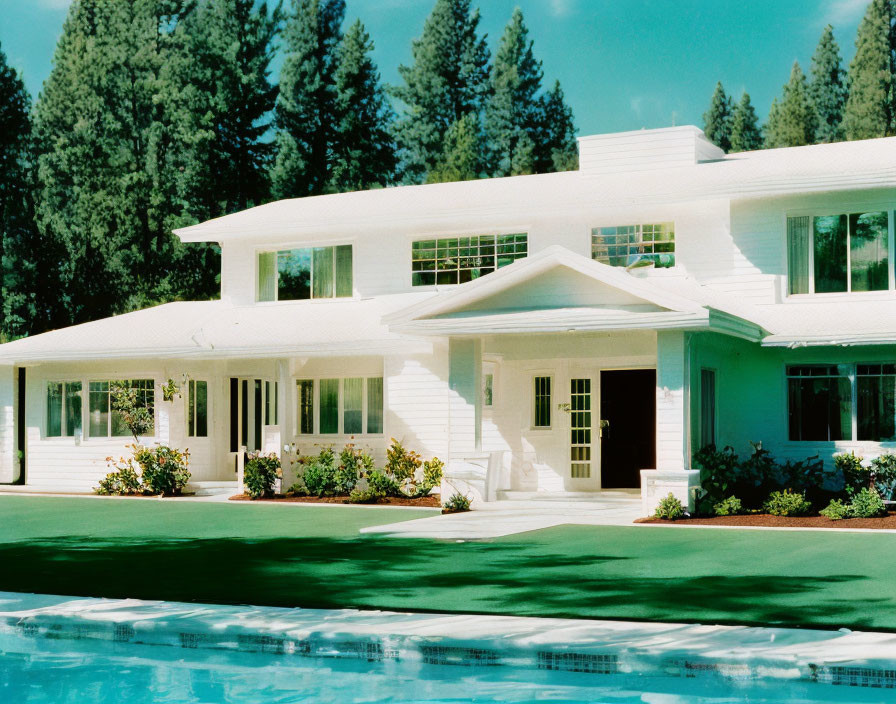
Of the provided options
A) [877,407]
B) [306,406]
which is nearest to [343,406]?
[306,406]

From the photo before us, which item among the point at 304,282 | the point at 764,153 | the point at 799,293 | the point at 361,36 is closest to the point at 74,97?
the point at 361,36

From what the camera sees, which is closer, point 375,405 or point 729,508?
point 729,508

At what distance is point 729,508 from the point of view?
1775cm

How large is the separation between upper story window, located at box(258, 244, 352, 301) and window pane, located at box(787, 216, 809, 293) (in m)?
8.83

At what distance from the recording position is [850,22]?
77.2m

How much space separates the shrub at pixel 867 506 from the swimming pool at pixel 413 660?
29.2 feet

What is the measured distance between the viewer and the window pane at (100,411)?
25172 mm

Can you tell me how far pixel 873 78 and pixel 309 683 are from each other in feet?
154

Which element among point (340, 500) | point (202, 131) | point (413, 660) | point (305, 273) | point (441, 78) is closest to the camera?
point (413, 660)

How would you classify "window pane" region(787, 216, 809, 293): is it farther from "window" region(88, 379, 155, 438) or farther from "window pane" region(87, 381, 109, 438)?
"window pane" region(87, 381, 109, 438)

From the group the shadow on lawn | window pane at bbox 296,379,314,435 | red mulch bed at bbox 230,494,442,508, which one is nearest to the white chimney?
window pane at bbox 296,379,314,435

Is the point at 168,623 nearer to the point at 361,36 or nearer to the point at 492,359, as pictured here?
the point at 492,359

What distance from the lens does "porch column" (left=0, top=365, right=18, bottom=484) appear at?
25938mm

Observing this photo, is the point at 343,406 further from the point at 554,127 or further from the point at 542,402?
the point at 554,127
